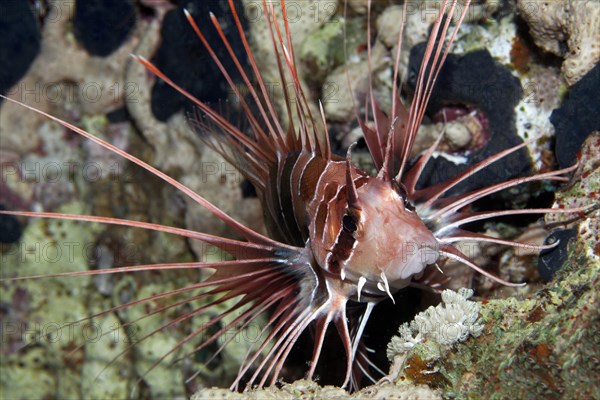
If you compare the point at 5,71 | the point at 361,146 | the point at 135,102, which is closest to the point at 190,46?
the point at 135,102

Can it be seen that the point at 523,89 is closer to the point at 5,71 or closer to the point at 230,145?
the point at 230,145

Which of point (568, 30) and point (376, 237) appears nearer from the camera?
point (376, 237)

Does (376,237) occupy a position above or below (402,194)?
below

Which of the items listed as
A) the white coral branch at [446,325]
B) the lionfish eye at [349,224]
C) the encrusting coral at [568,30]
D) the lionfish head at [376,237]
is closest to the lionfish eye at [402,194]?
the lionfish head at [376,237]

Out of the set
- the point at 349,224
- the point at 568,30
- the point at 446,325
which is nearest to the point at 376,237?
the point at 349,224

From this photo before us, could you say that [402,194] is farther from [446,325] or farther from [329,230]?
[446,325]

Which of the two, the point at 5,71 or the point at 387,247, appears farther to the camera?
the point at 5,71

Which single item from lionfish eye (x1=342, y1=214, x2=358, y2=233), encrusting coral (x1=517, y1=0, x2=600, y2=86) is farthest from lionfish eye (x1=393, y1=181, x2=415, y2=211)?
encrusting coral (x1=517, y1=0, x2=600, y2=86)

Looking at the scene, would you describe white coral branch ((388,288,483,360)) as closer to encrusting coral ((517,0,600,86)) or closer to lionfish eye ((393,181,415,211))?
lionfish eye ((393,181,415,211))
